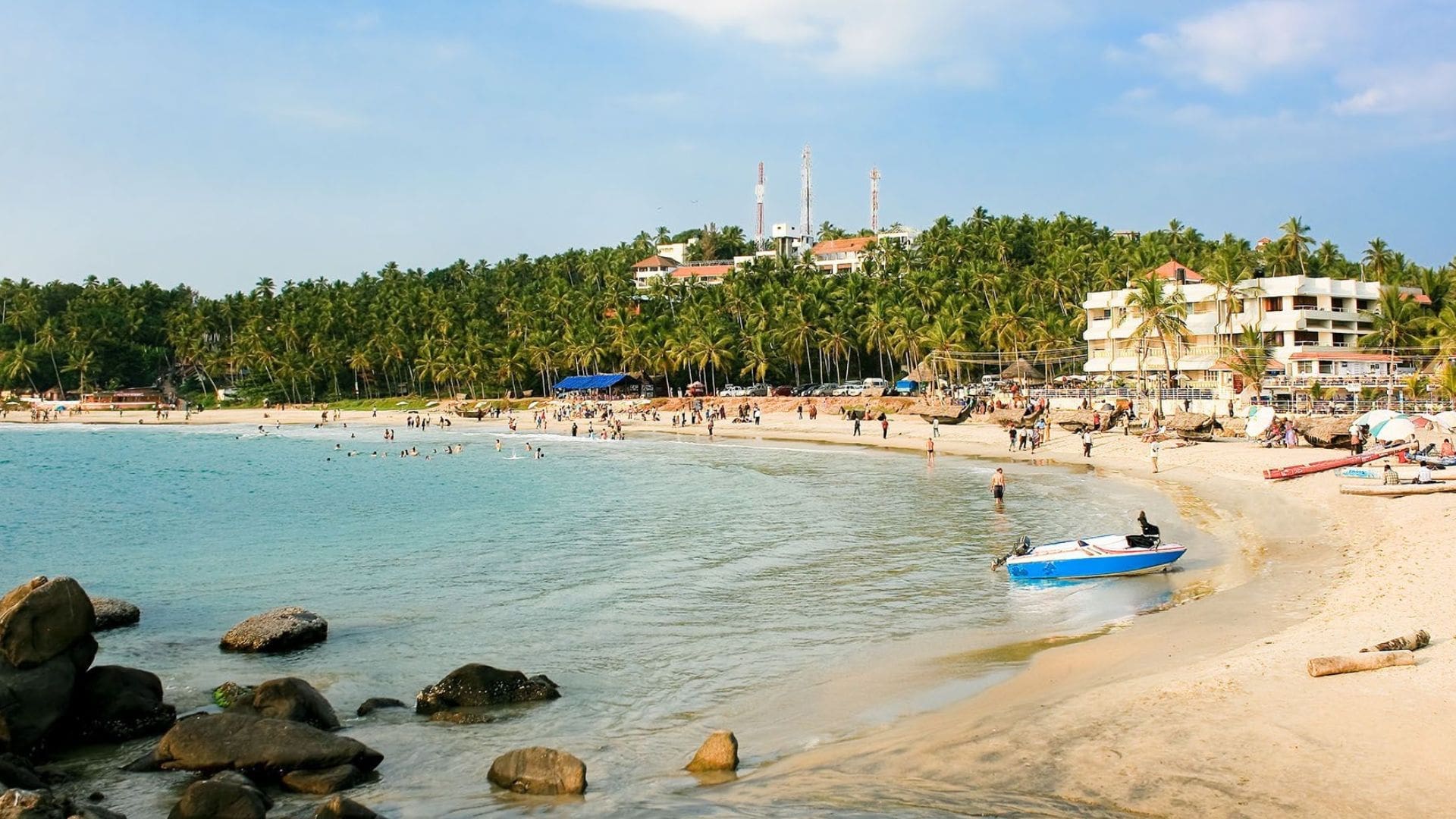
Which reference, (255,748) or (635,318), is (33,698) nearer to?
(255,748)

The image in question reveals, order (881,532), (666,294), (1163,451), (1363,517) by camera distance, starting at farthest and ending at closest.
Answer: (666,294), (1163,451), (881,532), (1363,517)

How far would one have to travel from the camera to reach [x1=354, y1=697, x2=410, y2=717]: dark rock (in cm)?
1502

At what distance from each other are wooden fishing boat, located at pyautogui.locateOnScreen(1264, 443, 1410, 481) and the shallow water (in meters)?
4.11

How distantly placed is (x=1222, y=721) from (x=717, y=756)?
223 inches

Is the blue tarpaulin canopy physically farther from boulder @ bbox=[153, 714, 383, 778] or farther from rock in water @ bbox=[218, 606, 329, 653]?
boulder @ bbox=[153, 714, 383, 778]

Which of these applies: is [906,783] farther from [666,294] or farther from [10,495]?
[666,294]

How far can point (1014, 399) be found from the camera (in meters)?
71.8

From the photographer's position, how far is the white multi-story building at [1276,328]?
6431 centimetres

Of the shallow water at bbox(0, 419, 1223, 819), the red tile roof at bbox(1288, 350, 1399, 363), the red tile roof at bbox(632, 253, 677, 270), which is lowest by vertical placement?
the shallow water at bbox(0, 419, 1223, 819)

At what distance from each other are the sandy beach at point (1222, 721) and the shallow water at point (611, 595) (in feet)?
2.66

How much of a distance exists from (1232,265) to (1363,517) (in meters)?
44.3

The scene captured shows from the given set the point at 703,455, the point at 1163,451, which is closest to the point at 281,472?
the point at 703,455

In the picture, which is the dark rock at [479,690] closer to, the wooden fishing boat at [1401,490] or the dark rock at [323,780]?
the dark rock at [323,780]

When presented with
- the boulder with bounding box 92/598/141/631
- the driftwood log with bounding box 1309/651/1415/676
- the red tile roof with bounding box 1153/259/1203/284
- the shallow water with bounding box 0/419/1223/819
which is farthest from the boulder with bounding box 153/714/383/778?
the red tile roof with bounding box 1153/259/1203/284
